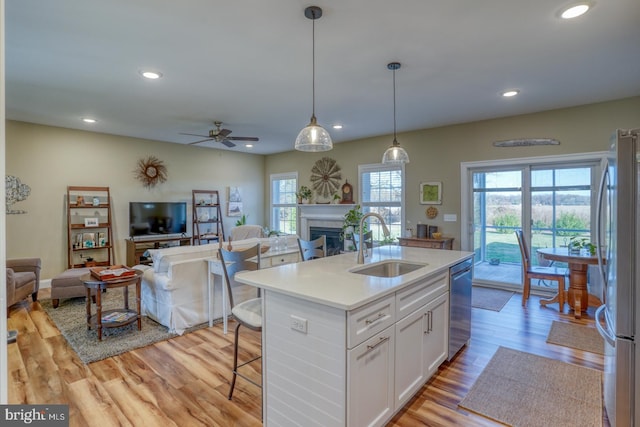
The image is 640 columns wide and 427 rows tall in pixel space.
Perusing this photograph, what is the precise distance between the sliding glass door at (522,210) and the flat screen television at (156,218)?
5.53 meters

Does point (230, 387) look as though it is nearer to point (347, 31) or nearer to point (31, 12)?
point (347, 31)

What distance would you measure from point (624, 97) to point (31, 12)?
6044 mm

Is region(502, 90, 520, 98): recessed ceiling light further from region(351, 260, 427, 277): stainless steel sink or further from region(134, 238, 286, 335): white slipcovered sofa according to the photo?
region(134, 238, 286, 335): white slipcovered sofa

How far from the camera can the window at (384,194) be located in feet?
20.4

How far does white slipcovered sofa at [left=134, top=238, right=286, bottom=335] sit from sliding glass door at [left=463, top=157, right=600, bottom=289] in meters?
3.87

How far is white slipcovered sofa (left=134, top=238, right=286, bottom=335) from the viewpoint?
3.48 metres

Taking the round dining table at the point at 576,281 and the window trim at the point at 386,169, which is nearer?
the round dining table at the point at 576,281

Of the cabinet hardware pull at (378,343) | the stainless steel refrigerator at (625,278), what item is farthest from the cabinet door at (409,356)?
the stainless steel refrigerator at (625,278)

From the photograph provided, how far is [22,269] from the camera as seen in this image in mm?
4512

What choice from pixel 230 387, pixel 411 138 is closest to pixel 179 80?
pixel 230 387

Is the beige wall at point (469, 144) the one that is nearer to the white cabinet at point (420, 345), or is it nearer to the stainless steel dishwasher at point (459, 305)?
the stainless steel dishwasher at point (459, 305)

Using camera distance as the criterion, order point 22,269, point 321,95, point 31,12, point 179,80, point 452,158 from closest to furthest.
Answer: point 31,12 < point 179,80 < point 321,95 < point 22,269 < point 452,158

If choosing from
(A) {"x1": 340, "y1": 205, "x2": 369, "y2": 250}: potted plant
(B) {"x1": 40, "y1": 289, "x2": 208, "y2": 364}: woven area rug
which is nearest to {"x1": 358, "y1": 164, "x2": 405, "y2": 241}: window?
(A) {"x1": 340, "y1": 205, "x2": 369, "y2": 250}: potted plant

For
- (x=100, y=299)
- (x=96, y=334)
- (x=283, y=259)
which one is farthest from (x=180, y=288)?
(x=283, y=259)
